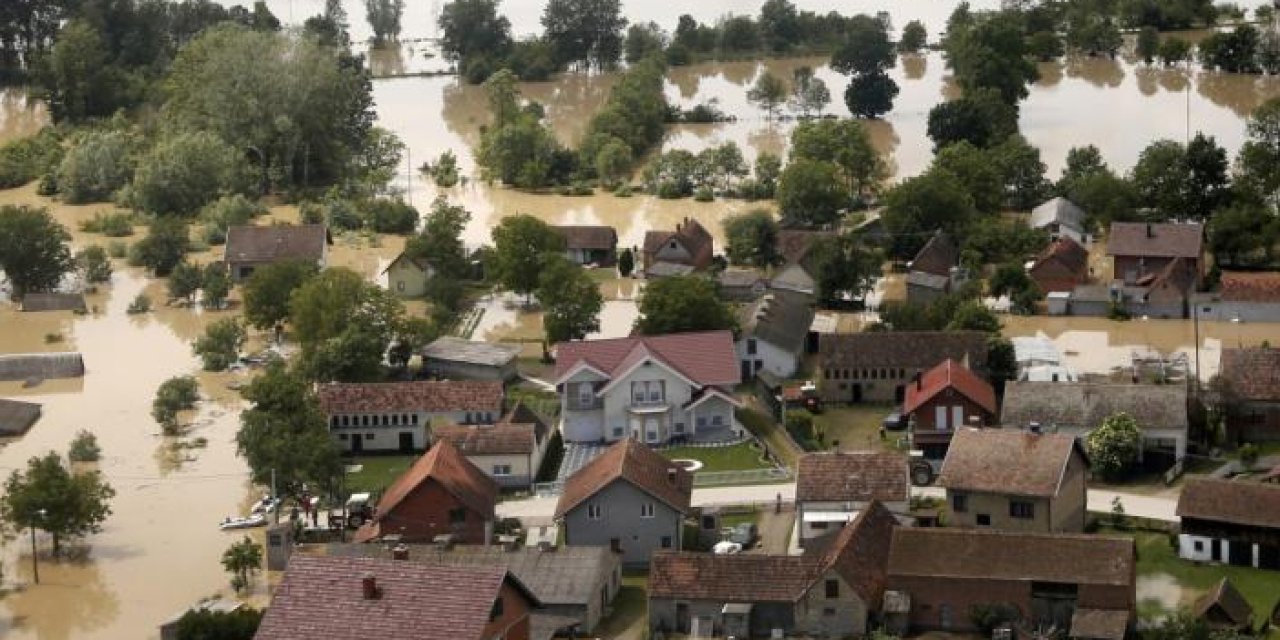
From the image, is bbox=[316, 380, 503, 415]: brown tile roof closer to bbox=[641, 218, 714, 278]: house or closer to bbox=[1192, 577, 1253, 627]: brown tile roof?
bbox=[641, 218, 714, 278]: house

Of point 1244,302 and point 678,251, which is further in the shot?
point 678,251

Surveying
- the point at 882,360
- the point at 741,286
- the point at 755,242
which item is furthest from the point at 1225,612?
the point at 755,242

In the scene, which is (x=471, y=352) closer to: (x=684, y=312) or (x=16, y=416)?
(x=684, y=312)

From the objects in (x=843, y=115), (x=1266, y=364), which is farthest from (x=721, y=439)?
(x=843, y=115)

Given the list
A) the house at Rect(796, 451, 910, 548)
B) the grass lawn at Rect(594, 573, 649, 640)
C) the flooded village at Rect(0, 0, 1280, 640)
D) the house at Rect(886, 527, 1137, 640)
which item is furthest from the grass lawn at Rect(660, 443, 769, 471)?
the house at Rect(886, 527, 1137, 640)

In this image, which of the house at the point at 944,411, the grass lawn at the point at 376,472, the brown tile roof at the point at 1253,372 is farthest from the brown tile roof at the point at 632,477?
the brown tile roof at the point at 1253,372
